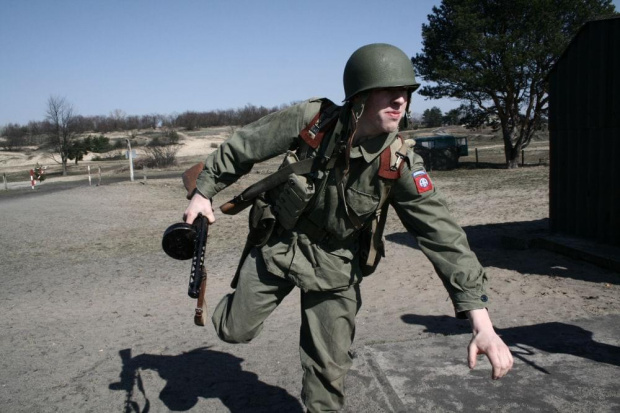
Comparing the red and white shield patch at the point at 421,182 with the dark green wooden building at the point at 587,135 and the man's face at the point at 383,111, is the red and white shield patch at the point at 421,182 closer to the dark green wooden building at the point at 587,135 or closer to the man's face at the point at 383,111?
the man's face at the point at 383,111

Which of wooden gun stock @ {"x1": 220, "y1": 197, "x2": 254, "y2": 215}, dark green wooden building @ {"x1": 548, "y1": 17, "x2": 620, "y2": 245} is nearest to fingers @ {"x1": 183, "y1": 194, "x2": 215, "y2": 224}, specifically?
wooden gun stock @ {"x1": 220, "y1": 197, "x2": 254, "y2": 215}

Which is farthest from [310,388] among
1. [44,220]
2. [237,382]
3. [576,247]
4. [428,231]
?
[44,220]

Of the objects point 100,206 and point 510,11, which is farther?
point 510,11

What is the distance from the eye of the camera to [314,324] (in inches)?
113

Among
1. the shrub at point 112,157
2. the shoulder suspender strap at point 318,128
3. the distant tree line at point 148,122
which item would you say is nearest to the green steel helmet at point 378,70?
the shoulder suspender strap at point 318,128

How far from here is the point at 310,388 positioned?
284 cm

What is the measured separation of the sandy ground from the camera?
3.91 m

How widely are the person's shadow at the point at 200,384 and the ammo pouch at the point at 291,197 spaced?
4.65 ft

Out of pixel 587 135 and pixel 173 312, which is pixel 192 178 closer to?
pixel 173 312

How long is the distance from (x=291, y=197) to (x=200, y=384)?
1.91 metres

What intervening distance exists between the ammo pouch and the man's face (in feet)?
1.15

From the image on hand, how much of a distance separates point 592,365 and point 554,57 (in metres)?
22.3

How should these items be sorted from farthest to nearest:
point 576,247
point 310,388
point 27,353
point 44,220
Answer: point 44,220
point 576,247
point 27,353
point 310,388

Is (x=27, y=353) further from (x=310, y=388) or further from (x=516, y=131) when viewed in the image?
(x=516, y=131)
